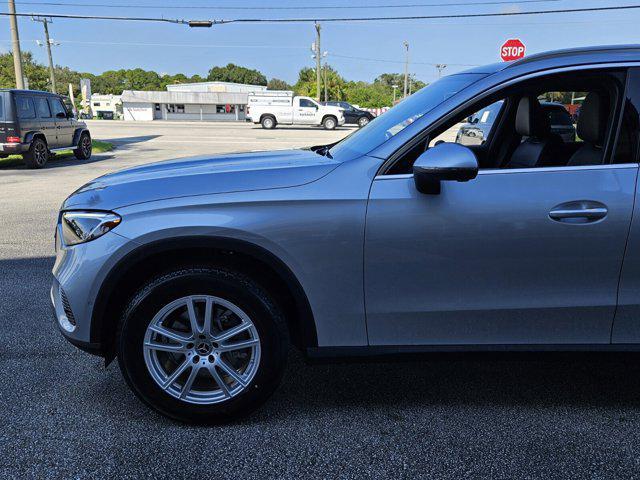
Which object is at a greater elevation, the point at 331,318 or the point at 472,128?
the point at 472,128

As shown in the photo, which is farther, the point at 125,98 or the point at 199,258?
the point at 125,98

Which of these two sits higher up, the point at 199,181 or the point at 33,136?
the point at 199,181

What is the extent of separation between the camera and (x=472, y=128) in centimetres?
379

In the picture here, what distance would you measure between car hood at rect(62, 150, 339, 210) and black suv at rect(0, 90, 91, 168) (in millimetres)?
12108

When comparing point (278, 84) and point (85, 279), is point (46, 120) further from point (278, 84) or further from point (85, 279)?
point (278, 84)

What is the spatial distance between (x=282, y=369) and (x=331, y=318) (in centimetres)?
36

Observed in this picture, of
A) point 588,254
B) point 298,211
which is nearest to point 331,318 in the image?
point 298,211

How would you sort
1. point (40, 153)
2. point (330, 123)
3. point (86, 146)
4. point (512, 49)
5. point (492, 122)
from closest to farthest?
point (492, 122), point (512, 49), point (40, 153), point (86, 146), point (330, 123)

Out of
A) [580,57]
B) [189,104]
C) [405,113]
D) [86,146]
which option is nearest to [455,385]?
[405,113]

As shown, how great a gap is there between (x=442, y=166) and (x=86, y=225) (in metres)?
1.67

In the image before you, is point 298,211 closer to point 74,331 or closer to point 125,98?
point 74,331

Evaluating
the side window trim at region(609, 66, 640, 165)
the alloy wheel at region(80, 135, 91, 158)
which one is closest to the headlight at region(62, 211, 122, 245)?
the side window trim at region(609, 66, 640, 165)

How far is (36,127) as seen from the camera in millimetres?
14281

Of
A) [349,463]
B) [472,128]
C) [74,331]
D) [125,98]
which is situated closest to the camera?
[349,463]
